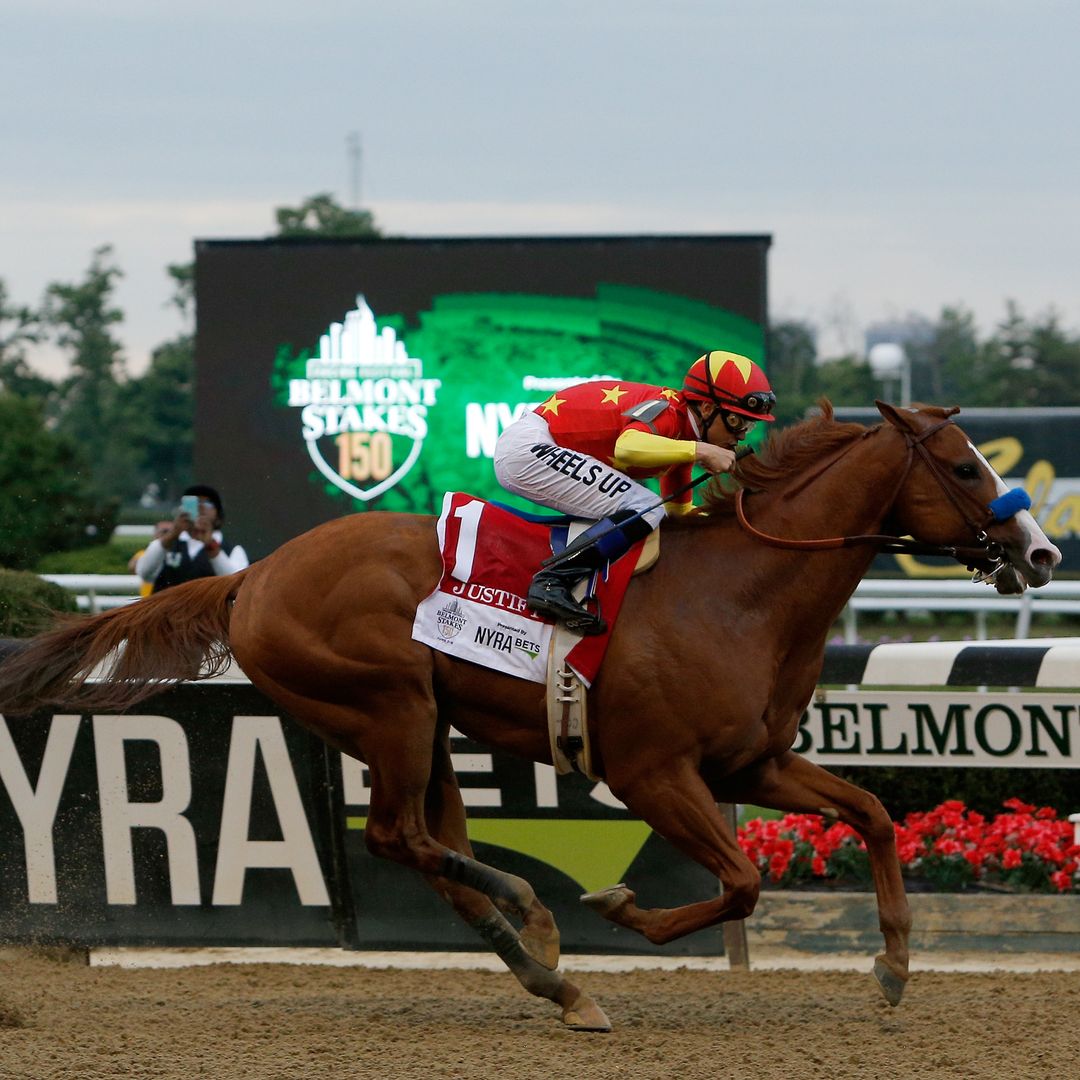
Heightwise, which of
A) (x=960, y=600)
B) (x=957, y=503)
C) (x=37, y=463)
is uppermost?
(x=37, y=463)

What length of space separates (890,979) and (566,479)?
1.65 m

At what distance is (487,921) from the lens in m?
4.90

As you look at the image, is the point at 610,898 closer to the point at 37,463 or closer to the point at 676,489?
the point at 676,489

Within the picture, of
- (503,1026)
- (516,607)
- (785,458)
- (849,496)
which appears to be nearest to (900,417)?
(849,496)

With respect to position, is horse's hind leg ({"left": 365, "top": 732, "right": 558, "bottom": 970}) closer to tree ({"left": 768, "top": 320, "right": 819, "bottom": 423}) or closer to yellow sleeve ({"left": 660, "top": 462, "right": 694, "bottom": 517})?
yellow sleeve ({"left": 660, "top": 462, "right": 694, "bottom": 517})

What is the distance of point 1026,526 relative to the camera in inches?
176

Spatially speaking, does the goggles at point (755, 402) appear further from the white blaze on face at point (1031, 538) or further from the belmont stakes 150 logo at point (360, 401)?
the belmont stakes 150 logo at point (360, 401)

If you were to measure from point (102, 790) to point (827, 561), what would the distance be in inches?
104

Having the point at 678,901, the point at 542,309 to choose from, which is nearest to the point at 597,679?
the point at 678,901

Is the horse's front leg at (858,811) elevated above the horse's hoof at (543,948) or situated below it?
above

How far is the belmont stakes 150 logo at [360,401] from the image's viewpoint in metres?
12.5

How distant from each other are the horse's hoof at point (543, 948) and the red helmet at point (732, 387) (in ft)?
5.19

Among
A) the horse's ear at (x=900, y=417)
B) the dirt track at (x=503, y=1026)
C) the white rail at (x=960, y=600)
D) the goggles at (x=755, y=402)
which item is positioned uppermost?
the goggles at (x=755, y=402)

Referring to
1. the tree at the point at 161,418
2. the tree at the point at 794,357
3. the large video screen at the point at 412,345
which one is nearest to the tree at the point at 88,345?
the tree at the point at 161,418
